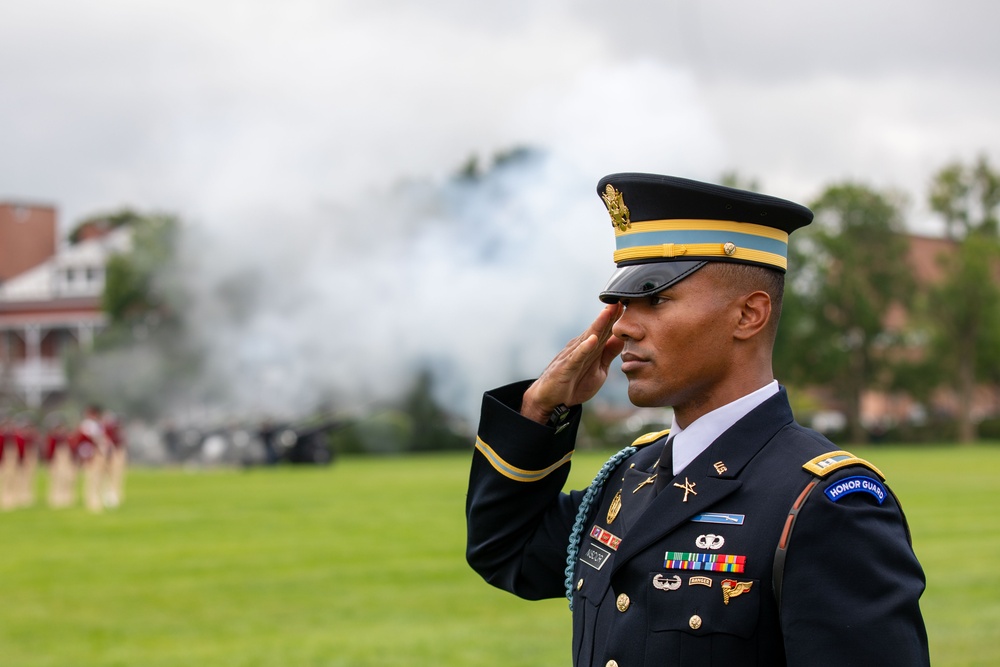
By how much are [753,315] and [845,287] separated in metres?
62.8

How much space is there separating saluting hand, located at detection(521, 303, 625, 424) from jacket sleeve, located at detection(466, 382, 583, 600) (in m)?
0.05

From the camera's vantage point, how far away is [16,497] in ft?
80.4

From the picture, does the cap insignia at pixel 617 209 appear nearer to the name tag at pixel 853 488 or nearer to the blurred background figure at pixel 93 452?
the name tag at pixel 853 488

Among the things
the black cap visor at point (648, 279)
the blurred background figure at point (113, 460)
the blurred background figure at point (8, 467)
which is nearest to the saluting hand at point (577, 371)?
the black cap visor at point (648, 279)

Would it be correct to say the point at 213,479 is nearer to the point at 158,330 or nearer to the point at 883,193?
the point at 158,330

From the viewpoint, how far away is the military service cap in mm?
2635

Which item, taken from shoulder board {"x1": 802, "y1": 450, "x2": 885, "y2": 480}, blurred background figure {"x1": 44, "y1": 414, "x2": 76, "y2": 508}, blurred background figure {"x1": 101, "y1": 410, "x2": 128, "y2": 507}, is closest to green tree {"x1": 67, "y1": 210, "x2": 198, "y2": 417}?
blurred background figure {"x1": 44, "y1": 414, "x2": 76, "y2": 508}

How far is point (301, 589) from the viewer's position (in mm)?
12141

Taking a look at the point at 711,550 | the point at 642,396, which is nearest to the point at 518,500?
the point at 642,396

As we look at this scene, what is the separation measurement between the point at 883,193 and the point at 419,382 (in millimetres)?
31548

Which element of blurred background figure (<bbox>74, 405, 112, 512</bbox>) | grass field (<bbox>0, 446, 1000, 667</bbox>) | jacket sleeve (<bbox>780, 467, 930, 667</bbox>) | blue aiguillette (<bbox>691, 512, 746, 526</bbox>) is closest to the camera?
jacket sleeve (<bbox>780, 467, 930, 667</bbox>)

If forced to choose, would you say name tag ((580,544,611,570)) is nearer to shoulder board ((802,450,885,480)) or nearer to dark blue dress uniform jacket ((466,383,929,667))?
dark blue dress uniform jacket ((466,383,929,667))

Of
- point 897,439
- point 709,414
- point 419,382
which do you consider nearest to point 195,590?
point 709,414

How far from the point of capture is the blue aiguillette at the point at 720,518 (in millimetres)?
2492
